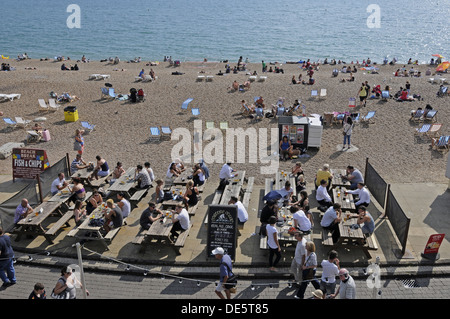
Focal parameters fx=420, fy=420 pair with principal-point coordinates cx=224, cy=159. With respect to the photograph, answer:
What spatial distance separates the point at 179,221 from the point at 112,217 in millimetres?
1746

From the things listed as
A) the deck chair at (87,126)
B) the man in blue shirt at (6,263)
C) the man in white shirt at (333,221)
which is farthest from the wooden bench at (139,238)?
the deck chair at (87,126)

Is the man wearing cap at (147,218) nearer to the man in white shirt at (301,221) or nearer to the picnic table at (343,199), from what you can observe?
the man in white shirt at (301,221)

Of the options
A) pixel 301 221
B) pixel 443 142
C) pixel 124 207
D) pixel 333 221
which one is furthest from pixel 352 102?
pixel 124 207

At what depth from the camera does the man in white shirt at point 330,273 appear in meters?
8.30

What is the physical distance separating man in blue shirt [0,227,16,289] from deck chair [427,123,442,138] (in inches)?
665

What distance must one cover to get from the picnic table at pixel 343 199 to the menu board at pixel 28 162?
959 centimetres

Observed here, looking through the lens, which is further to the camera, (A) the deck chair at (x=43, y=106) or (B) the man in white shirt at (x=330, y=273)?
(A) the deck chair at (x=43, y=106)

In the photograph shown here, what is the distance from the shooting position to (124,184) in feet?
43.1

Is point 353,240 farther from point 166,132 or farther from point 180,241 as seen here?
point 166,132

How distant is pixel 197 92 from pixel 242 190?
14.6 meters

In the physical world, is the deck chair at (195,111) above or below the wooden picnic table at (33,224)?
above

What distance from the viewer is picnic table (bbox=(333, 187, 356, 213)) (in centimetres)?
1148

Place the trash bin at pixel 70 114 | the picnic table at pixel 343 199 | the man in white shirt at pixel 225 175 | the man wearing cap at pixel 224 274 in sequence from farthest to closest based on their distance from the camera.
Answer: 1. the trash bin at pixel 70 114
2. the man in white shirt at pixel 225 175
3. the picnic table at pixel 343 199
4. the man wearing cap at pixel 224 274

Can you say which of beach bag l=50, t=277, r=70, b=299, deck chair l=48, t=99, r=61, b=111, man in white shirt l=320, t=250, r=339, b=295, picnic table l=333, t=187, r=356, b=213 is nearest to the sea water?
deck chair l=48, t=99, r=61, b=111
